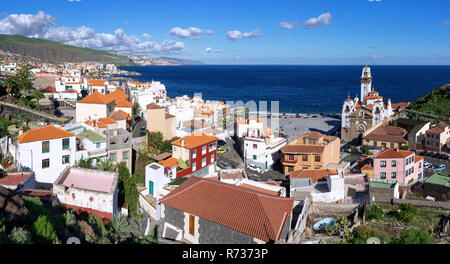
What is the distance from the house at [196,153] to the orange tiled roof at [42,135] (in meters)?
7.69

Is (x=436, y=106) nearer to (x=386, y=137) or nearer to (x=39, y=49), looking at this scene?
(x=386, y=137)

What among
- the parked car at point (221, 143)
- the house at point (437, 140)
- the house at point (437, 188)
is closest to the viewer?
the house at point (437, 188)

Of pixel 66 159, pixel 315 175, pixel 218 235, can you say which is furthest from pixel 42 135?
Result: pixel 315 175

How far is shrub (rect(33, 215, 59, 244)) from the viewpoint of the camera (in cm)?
884

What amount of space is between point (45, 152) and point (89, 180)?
18.1 feet

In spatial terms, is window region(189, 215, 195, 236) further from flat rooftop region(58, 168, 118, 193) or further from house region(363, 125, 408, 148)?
house region(363, 125, 408, 148)

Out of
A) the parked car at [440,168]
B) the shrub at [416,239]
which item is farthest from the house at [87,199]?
the parked car at [440,168]

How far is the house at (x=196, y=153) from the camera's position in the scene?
83.9 ft

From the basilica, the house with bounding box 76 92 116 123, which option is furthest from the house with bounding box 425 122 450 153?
the house with bounding box 76 92 116 123

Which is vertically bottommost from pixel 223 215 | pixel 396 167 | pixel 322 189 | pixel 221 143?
pixel 396 167

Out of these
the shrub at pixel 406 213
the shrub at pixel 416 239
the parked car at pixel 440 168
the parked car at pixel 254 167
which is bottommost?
the parked car at pixel 440 168

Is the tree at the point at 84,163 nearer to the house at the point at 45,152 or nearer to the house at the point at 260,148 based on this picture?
the house at the point at 45,152

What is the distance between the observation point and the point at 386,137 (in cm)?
3859

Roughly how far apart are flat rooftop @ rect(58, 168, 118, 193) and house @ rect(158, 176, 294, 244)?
2397 mm
